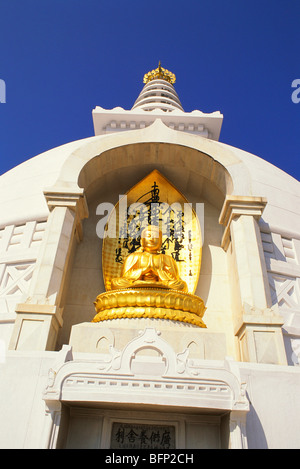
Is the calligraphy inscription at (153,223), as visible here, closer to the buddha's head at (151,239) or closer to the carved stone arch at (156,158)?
the buddha's head at (151,239)

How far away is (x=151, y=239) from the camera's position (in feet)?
29.4

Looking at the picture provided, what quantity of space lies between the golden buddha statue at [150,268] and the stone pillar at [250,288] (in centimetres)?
142

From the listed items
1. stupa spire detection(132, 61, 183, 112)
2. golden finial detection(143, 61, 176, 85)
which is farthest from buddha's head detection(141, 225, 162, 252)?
golden finial detection(143, 61, 176, 85)

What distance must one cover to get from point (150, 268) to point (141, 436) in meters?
4.09

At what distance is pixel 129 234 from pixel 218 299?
118 inches

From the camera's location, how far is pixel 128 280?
8.14 meters

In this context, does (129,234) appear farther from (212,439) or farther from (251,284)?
(212,439)

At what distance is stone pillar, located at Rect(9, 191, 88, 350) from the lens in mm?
5965

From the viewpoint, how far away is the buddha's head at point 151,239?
8.95 meters

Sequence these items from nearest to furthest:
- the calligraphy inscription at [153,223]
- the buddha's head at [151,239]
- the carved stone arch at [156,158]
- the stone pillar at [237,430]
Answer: the stone pillar at [237,430]
the carved stone arch at [156,158]
the buddha's head at [151,239]
the calligraphy inscription at [153,223]

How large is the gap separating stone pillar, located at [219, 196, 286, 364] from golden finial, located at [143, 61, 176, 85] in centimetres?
1937

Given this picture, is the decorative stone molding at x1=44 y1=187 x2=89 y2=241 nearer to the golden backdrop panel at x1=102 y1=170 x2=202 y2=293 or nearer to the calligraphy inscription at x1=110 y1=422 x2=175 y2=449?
the golden backdrop panel at x1=102 y1=170 x2=202 y2=293
